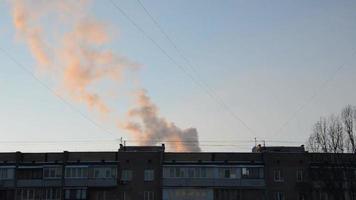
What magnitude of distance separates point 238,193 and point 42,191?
29.1 metres

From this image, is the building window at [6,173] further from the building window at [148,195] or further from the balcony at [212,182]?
the balcony at [212,182]

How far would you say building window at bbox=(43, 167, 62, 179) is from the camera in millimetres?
86375

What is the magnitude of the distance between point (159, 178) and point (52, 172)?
52.9 feet

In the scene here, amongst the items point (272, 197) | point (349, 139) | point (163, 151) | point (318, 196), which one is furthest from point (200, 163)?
point (349, 139)

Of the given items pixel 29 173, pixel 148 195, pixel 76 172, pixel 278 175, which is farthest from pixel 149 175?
pixel 278 175

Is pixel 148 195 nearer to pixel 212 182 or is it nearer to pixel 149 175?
pixel 149 175

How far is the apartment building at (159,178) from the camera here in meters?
85.1

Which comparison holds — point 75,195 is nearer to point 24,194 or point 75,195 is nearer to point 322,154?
point 24,194

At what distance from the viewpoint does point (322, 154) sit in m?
78.0

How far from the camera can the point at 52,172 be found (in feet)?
284

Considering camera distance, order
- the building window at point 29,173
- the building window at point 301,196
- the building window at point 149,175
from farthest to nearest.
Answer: the building window at point 29,173 < the building window at point 149,175 < the building window at point 301,196

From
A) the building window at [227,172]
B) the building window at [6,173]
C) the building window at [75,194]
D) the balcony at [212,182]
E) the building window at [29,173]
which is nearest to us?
the building window at [75,194]

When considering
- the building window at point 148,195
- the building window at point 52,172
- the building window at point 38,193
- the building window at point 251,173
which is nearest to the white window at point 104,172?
the building window at point 52,172

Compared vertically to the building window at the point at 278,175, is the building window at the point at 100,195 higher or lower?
lower
